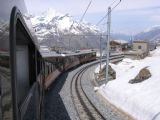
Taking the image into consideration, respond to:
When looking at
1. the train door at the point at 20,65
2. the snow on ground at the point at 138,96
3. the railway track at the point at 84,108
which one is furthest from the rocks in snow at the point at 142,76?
the train door at the point at 20,65

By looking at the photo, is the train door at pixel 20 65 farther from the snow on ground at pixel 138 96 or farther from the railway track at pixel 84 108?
the railway track at pixel 84 108

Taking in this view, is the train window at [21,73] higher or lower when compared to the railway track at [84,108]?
higher

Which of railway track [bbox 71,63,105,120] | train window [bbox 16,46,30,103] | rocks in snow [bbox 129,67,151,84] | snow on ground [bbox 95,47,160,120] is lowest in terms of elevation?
railway track [bbox 71,63,105,120]

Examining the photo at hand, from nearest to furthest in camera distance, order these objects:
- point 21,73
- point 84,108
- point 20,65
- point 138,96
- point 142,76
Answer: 1. point 20,65
2. point 21,73
3. point 138,96
4. point 84,108
5. point 142,76

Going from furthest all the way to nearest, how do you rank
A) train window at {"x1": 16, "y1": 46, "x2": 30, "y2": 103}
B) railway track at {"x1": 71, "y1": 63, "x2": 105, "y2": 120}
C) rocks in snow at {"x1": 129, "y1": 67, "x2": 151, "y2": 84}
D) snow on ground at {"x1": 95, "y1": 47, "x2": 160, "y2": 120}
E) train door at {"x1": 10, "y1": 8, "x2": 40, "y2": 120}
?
1. rocks in snow at {"x1": 129, "y1": 67, "x2": 151, "y2": 84}
2. railway track at {"x1": 71, "y1": 63, "x2": 105, "y2": 120}
3. snow on ground at {"x1": 95, "y1": 47, "x2": 160, "y2": 120}
4. train window at {"x1": 16, "y1": 46, "x2": 30, "y2": 103}
5. train door at {"x1": 10, "y1": 8, "x2": 40, "y2": 120}

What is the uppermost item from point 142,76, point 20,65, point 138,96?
point 20,65

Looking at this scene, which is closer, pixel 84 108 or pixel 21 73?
pixel 21 73

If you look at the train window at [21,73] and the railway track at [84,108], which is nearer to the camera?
the train window at [21,73]

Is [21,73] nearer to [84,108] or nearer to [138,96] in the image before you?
[84,108]

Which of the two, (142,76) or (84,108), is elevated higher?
(142,76)

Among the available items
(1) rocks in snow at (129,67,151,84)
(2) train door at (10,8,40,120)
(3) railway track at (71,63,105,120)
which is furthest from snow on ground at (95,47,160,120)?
(2) train door at (10,8,40,120)

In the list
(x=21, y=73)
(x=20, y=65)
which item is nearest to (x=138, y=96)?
(x=21, y=73)

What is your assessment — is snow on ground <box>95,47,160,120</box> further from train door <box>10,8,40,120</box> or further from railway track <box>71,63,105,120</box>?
train door <box>10,8,40,120</box>

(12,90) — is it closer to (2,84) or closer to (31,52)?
(2,84)
